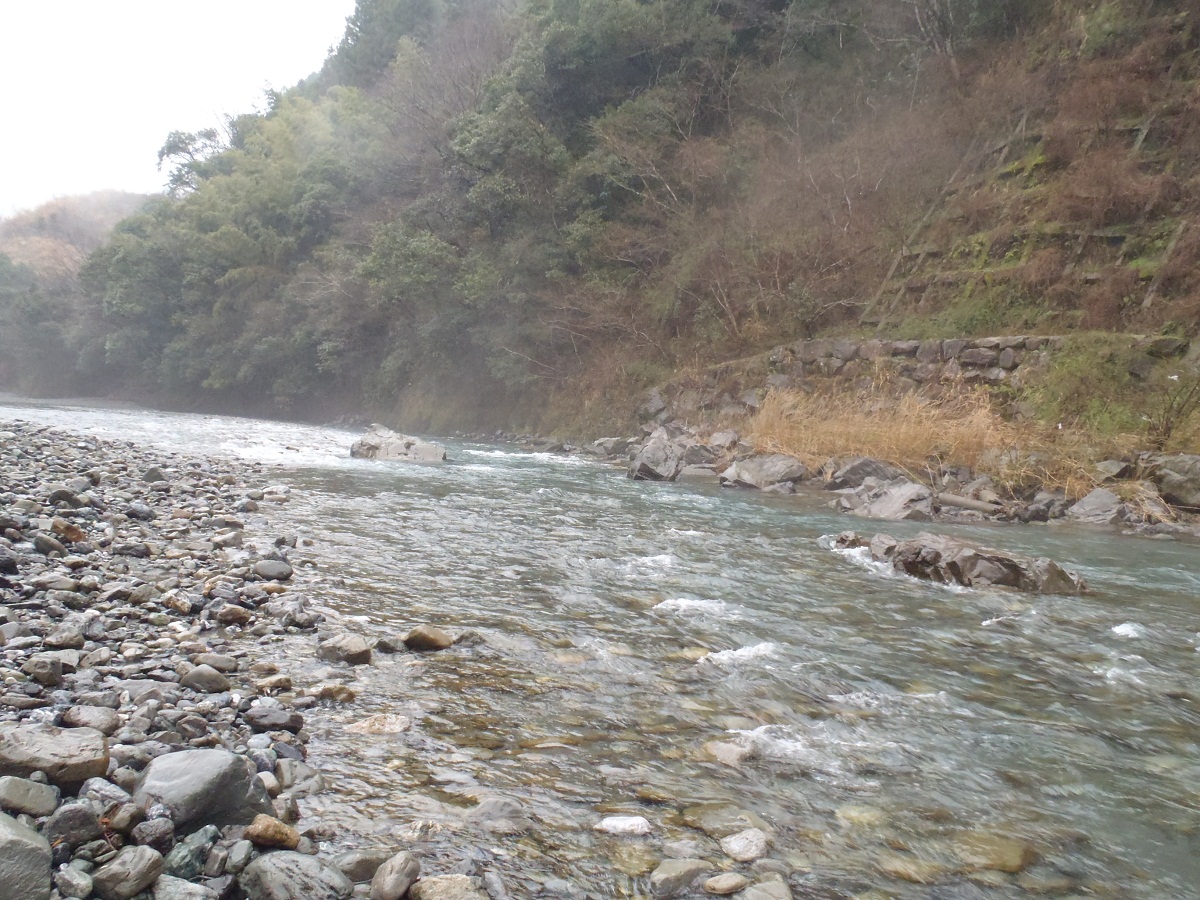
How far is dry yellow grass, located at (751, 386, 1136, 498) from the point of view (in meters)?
10.9

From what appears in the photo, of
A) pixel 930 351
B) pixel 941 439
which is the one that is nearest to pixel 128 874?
pixel 941 439

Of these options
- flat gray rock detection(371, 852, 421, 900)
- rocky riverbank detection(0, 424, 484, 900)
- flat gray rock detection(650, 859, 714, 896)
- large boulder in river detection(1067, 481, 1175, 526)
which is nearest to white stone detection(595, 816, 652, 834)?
flat gray rock detection(650, 859, 714, 896)

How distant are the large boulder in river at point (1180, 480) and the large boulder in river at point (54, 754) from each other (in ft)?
37.0

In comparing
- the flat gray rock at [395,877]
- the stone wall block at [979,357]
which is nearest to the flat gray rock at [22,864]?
the flat gray rock at [395,877]

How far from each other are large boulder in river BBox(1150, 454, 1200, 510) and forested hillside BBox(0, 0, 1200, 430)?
10.9 feet

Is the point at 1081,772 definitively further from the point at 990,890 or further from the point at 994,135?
the point at 994,135

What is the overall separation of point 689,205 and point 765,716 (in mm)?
20898

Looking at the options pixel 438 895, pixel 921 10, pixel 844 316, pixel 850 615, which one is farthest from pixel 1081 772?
pixel 921 10

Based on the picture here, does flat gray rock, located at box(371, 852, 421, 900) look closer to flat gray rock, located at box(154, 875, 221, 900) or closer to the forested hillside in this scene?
flat gray rock, located at box(154, 875, 221, 900)

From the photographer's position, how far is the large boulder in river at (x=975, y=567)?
6.10 m

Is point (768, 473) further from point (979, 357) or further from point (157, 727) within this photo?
point (157, 727)

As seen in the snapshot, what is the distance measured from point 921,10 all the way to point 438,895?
25394 millimetres

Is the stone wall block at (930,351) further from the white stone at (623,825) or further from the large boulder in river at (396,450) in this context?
the white stone at (623,825)

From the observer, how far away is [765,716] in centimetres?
348
